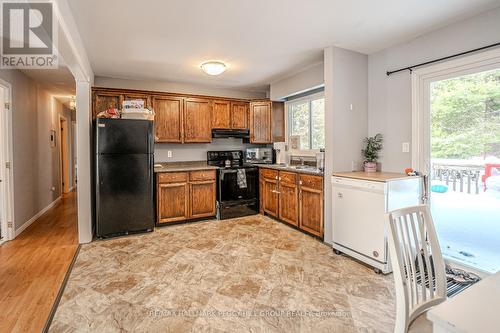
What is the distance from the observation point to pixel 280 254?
3.07 metres

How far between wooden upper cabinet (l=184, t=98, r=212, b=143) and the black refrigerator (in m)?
0.96

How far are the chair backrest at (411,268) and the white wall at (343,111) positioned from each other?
1.93 m

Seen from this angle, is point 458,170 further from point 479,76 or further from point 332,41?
point 332,41

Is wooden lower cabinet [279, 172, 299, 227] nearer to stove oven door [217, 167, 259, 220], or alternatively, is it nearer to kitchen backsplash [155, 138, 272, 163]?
stove oven door [217, 167, 259, 220]

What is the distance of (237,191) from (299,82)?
2092mm

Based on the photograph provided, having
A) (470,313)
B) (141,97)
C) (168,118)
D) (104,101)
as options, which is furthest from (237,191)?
(470,313)

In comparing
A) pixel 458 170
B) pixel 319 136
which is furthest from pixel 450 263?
pixel 319 136

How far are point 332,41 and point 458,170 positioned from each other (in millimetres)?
1921

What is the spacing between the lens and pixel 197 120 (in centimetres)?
473

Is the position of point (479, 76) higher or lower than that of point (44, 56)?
lower

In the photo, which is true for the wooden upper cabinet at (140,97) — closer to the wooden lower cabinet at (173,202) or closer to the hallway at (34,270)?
the wooden lower cabinet at (173,202)

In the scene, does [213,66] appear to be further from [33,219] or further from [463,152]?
[33,219]

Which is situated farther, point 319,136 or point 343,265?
point 319,136

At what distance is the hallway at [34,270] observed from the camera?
6.38ft
